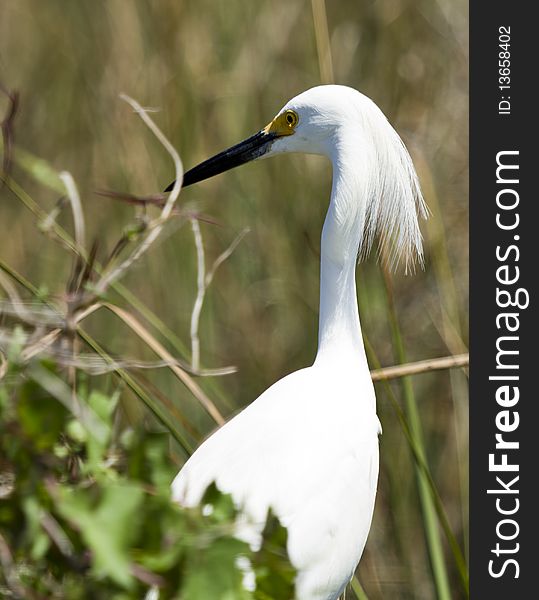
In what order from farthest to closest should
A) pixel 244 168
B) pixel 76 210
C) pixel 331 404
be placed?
pixel 244 168, pixel 331 404, pixel 76 210

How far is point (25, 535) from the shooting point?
668 mm

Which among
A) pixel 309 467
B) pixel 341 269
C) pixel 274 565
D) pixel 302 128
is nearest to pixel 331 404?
pixel 309 467

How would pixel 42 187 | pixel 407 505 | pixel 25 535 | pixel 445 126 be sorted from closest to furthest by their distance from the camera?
pixel 25 535
pixel 407 505
pixel 445 126
pixel 42 187

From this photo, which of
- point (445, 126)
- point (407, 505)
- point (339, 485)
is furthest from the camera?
point (445, 126)

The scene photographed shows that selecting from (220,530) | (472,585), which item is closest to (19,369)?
(220,530)

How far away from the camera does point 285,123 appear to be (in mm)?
1901

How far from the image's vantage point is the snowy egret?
5.20 feet

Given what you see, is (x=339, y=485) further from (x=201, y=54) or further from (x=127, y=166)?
(x=201, y=54)

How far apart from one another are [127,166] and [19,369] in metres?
1.99

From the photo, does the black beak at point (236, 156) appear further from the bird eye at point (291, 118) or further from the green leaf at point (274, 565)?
Answer: the green leaf at point (274, 565)

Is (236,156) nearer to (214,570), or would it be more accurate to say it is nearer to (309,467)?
(309,467)

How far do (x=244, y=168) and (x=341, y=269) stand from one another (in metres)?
1.05

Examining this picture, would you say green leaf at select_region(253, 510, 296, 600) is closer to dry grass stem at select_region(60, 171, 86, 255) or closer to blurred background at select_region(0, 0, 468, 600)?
dry grass stem at select_region(60, 171, 86, 255)

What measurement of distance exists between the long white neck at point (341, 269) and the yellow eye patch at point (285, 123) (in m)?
0.12
